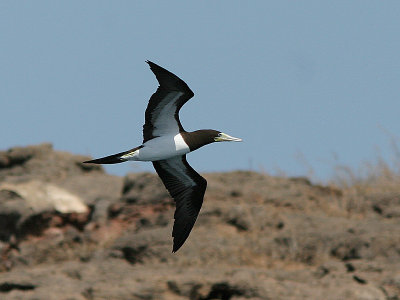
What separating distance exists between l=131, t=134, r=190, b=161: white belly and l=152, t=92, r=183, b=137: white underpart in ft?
0.51

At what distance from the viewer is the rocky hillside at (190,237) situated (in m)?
11.6

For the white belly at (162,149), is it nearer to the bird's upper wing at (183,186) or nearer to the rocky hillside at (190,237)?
the bird's upper wing at (183,186)

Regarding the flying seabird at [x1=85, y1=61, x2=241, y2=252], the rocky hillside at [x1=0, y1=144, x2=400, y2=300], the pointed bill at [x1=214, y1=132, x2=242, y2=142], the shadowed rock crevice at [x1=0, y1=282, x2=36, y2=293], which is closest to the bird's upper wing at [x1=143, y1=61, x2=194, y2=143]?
the flying seabird at [x1=85, y1=61, x2=241, y2=252]

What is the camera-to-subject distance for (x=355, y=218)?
14125 mm

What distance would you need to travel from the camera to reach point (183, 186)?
1123 centimetres

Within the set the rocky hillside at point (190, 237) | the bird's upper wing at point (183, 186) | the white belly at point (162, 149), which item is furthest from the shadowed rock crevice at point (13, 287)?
the white belly at point (162, 149)

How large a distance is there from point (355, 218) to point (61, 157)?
528cm

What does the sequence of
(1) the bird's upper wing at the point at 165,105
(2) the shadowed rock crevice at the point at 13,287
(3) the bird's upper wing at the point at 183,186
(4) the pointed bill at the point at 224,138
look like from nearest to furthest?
(1) the bird's upper wing at the point at 165,105 < (4) the pointed bill at the point at 224,138 < (3) the bird's upper wing at the point at 183,186 < (2) the shadowed rock crevice at the point at 13,287

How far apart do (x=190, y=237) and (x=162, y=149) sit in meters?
3.14

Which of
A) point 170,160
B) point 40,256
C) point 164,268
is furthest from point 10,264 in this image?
point 170,160

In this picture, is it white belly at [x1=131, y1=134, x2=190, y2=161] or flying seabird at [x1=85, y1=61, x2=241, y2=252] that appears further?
white belly at [x1=131, y1=134, x2=190, y2=161]

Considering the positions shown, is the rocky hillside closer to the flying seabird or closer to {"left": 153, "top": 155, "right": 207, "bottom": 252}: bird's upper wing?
{"left": 153, "top": 155, "right": 207, "bottom": 252}: bird's upper wing

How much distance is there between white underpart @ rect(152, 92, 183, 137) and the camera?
10.0 m

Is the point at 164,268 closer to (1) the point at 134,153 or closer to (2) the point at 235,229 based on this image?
(2) the point at 235,229
